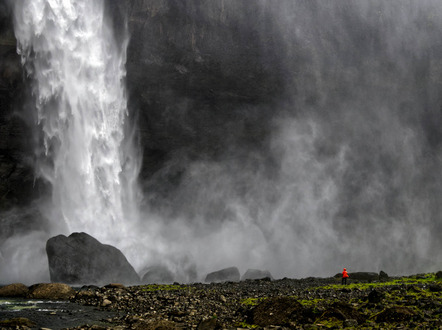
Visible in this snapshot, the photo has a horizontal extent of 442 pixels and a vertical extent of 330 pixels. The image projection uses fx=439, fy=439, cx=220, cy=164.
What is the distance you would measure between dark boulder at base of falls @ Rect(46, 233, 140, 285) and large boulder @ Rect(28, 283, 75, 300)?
11.1m

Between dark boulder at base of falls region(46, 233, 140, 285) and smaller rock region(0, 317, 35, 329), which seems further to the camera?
dark boulder at base of falls region(46, 233, 140, 285)

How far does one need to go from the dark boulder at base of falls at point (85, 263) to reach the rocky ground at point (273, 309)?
1364 cm

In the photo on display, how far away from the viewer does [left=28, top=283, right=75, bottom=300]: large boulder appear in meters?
23.2

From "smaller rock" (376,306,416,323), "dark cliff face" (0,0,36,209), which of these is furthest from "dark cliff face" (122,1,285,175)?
"smaller rock" (376,306,416,323)

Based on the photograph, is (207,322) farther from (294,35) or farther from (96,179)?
(294,35)

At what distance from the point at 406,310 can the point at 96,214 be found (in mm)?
41339

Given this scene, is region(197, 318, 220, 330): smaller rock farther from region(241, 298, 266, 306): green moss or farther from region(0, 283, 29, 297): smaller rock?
region(0, 283, 29, 297): smaller rock

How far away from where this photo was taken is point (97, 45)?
53000mm

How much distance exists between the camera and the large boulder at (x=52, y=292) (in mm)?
23156

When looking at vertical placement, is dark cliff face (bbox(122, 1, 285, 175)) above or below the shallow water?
above

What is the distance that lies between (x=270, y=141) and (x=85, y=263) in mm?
32509

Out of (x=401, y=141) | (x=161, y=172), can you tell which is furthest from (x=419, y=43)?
(x=161, y=172)

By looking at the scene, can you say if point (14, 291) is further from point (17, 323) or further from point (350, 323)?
point (350, 323)

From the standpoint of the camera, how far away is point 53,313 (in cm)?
1811
